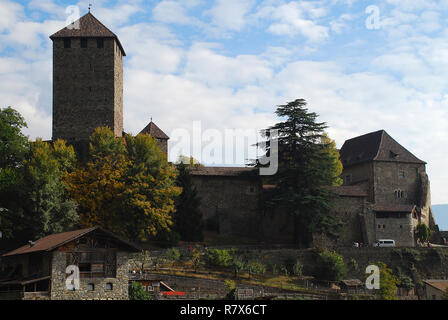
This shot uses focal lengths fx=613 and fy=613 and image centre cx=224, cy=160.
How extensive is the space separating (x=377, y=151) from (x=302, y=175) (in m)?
16.2

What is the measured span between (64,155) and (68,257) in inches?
649

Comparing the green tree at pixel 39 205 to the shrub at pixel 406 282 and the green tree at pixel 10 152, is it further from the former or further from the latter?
the shrub at pixel 406 282

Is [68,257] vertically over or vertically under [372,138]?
under

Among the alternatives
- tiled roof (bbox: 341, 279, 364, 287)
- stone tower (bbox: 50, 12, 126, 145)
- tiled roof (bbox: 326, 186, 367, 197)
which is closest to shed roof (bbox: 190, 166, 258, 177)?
tiled roof (bbox: 326, 186, 367, 197)

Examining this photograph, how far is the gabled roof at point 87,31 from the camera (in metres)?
60.7

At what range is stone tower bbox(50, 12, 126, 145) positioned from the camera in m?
59.4

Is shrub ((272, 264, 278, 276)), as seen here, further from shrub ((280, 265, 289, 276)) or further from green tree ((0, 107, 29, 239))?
green tree ((0, 107, 29, 239))

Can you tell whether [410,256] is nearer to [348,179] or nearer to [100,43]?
[348,179]

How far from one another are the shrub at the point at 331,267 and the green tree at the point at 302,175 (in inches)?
135

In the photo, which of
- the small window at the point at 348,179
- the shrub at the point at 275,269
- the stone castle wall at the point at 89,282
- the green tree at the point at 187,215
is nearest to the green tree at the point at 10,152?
the stone castle wall at the point at 89,282
